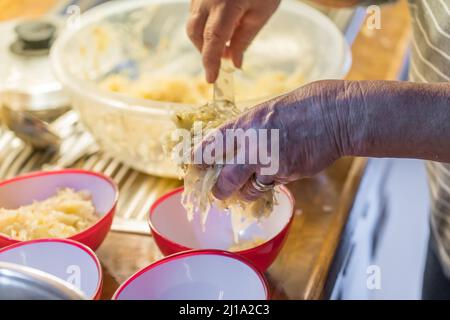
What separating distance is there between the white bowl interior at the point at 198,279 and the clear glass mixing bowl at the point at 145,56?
1.15ft

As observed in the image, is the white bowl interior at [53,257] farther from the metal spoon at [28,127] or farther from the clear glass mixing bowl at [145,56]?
the metal spoon at [28,127]

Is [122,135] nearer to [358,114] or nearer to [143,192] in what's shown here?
[143,192]

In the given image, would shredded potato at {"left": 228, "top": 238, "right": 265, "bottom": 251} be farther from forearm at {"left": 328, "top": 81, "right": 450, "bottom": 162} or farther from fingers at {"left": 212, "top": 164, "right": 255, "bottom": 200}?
forearm at {"left": 328, "top": 81, "right": 450, "bottom": 162}

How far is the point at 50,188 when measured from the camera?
3.92 feet

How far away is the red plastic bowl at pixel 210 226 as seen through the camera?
1.06 meters

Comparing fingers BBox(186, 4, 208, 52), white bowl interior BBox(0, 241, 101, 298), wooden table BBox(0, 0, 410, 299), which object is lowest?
wooden table BBox(0, 0, 410, 299)

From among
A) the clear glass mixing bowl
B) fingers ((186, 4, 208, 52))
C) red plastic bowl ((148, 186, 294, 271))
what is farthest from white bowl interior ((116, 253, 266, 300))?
fingers ((186, 4, 208, 52))

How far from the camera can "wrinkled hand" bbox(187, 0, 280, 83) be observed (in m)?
1.17

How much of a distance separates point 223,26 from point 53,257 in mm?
498

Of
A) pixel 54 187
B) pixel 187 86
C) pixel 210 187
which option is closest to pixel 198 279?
pixel 210 187

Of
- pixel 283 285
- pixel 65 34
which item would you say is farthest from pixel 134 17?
pixel 283 285

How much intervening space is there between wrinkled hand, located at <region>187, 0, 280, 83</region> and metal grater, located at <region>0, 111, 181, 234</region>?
0.26 metres

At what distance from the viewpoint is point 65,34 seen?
4.80 ft

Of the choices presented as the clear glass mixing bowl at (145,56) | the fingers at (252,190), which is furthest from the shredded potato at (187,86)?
the fingers at (252,190)
